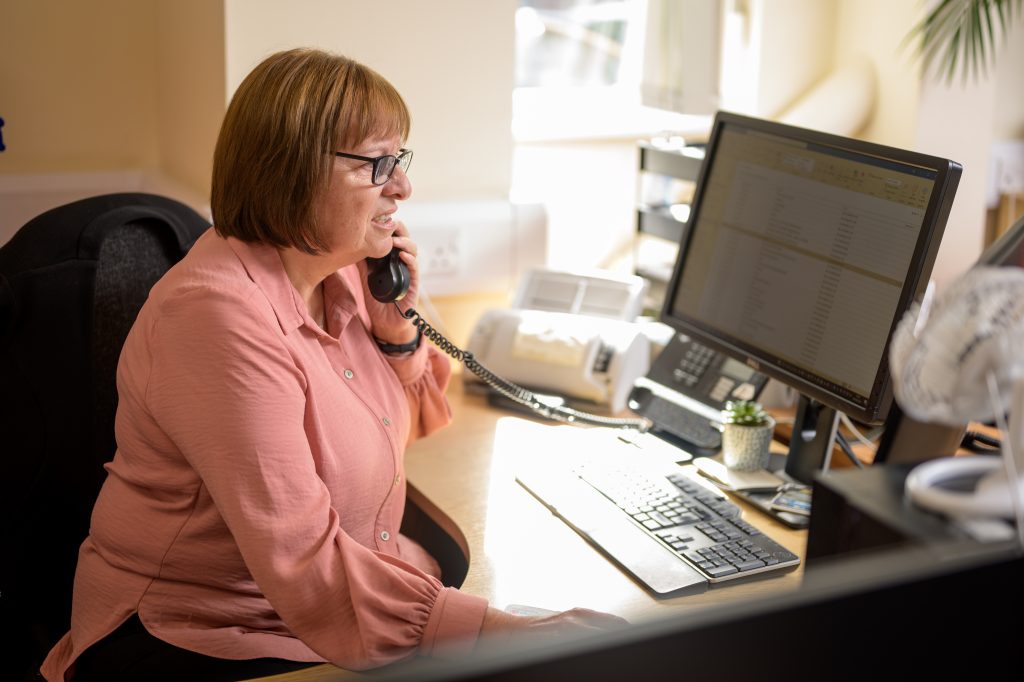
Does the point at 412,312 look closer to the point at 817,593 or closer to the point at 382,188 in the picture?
the point at 382,188

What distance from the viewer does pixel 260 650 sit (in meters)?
1.28

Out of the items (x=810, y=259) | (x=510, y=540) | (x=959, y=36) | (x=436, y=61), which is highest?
(x=959, y=36)

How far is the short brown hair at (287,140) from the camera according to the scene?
1352 mm

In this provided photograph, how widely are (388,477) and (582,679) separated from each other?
2.95ft

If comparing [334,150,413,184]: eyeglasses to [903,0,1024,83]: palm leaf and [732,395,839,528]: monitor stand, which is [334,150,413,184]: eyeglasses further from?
[903,0,1024,83]: palm leaf

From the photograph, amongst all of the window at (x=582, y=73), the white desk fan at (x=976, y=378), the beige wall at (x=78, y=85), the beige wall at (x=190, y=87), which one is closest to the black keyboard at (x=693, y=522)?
the white desk fan at (x=976, y=378)

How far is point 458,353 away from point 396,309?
0.15 m

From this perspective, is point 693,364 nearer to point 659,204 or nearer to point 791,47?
point 659,204

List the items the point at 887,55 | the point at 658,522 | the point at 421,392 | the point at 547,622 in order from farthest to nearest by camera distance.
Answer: the point at 887,55 → the point at 421,392 → the point at 658,522 → the point at 547,622

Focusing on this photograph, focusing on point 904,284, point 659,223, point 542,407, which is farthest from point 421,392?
point 659,223

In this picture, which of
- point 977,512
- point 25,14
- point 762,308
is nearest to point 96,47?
point 25,14

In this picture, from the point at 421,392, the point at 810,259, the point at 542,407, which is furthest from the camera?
the point at 542,407

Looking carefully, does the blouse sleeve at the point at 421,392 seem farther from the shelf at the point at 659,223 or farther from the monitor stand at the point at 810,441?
the shelf at the point at 659,223

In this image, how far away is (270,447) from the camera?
1178 millimetres
